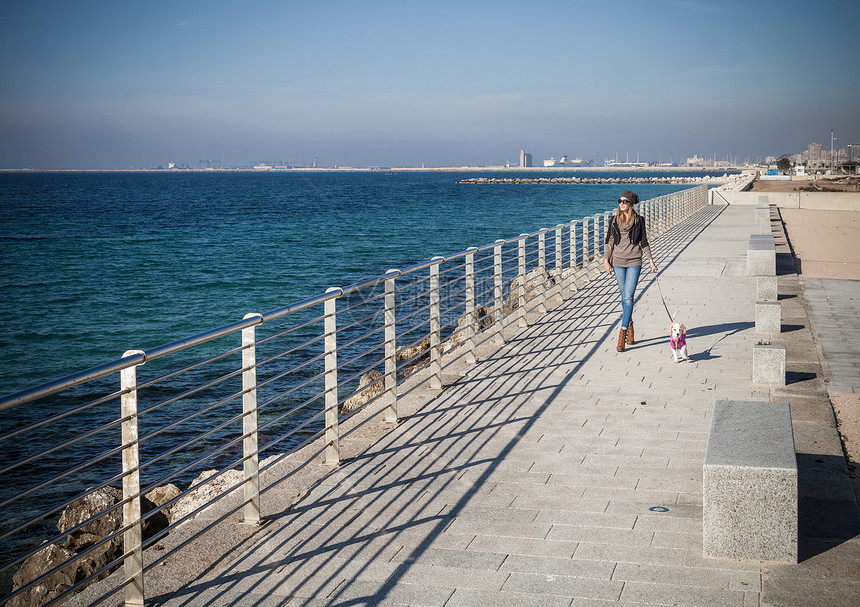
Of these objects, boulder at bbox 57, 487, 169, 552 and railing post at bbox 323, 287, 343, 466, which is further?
boulder at bbox 57, 487, 169, 552

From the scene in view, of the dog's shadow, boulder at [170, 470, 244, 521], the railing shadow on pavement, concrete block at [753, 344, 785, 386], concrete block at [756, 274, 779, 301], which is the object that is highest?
concrete block at [756, 274, 779, 301]

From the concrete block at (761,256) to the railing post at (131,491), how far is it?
43.9 ft

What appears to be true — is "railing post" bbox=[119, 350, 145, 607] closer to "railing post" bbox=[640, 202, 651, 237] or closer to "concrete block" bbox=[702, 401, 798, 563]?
"concrete block" bbox=[702, 401, 798, 563]

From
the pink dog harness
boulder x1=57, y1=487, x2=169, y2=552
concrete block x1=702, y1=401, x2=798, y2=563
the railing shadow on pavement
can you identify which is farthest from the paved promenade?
boulder x1=57, y1=487, x2=169, y2=552

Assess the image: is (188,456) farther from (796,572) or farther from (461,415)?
(796,572)

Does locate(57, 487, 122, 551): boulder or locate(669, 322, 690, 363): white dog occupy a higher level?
locate(669, 322, 690, 363): white dog

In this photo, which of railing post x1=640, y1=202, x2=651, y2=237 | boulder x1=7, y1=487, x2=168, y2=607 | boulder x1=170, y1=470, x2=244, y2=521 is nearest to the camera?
boulder x1=7, y1=487, x2=168, y2=607

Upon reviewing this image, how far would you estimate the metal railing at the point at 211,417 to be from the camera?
4.14 metres

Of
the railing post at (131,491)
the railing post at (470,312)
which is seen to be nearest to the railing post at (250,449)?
the railing post at (131,491)

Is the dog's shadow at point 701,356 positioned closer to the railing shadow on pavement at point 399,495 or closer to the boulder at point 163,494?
the railing shadow on pavement at point 399,495

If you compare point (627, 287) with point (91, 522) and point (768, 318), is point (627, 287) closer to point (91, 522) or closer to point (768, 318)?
point (768, 318)

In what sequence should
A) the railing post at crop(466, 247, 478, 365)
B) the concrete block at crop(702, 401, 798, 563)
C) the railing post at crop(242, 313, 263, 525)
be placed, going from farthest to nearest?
the railing post at crop(466, 247, 478, 365) < the railing post at crop(242, 313, 263, 525) < the concrete block at crop(702, 401, 798, 563)

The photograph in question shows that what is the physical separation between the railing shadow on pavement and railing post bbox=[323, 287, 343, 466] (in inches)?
7.7

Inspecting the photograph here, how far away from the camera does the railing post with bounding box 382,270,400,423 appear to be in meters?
7.16
